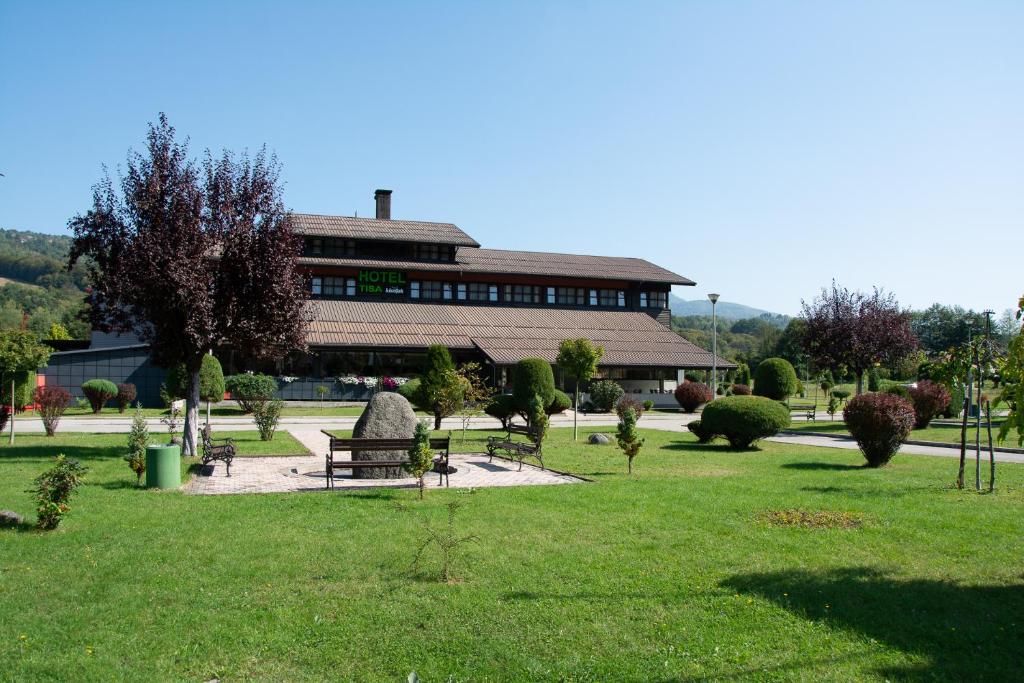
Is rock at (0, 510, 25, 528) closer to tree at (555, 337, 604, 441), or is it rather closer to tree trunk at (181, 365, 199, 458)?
tree trunk at (181, 365, 199, 458)

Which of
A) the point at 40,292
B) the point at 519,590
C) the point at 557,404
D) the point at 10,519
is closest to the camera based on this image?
the point at 519,590

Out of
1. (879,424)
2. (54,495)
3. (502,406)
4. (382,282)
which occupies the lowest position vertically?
(54,495)

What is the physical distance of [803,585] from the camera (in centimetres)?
698

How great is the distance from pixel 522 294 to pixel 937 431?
96.7 ft

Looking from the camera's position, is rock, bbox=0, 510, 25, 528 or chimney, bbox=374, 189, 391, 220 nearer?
rock, bbox=0, 510, 25, 528

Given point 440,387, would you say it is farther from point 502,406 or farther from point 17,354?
point 17,354

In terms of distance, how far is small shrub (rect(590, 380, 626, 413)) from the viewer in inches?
1471

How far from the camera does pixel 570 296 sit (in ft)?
172

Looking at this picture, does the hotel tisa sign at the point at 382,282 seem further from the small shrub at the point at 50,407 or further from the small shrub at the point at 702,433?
the small shrub at the point at 702,433

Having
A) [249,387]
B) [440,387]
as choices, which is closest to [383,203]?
[249,387]

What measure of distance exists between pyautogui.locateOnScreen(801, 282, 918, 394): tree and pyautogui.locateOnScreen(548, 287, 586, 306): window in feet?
60.5

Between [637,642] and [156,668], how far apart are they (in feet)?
10.9

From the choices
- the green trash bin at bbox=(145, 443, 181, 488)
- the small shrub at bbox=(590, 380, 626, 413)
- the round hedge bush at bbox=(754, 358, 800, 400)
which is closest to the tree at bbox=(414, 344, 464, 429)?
the green trash bin at bbox=(145, 443, 181, 488)

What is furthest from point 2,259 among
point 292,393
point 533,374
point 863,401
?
point 863,401
